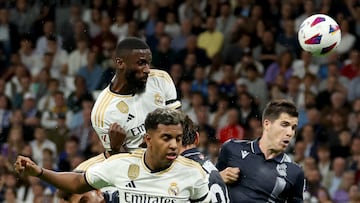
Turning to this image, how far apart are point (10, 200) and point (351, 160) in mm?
4738

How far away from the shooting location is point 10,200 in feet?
50.8

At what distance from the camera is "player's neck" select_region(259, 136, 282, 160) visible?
8.86 m

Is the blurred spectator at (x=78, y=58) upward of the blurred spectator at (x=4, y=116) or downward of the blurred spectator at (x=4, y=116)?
upward

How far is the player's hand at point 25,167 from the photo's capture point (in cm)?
781

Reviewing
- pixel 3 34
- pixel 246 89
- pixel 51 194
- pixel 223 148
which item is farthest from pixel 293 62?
pixel 223 148

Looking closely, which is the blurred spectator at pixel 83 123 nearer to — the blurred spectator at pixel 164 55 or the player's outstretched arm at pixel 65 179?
the blurred spectator at pixel 164 55

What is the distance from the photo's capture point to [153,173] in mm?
7957

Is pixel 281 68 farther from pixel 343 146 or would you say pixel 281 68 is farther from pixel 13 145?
pixel 13 145

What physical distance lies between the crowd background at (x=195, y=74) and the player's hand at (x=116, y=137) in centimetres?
529

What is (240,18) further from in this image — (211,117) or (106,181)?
(106,181)

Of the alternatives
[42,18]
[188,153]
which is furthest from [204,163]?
[42,18]

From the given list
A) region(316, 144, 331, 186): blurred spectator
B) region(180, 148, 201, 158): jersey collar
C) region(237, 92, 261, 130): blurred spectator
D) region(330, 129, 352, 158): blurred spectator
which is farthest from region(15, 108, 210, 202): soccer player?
region(237, 92, 261, 130): blurred spectator

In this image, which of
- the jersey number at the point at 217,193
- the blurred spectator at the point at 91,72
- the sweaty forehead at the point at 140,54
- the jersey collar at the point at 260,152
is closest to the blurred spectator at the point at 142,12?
the blurred spectator at the point at 91,72

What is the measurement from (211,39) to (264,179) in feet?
28.6
